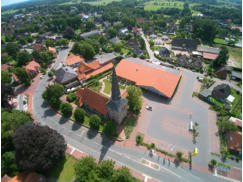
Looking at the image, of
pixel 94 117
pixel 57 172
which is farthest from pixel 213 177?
pixel 57 172

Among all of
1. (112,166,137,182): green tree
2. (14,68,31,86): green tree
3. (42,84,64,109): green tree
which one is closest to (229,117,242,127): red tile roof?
(112,166,137,182): green tree

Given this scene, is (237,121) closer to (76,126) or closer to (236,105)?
(236,105)

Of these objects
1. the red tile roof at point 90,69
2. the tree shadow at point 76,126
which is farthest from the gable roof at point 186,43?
the tree shadow at point 76,126

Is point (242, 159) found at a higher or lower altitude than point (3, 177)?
lower

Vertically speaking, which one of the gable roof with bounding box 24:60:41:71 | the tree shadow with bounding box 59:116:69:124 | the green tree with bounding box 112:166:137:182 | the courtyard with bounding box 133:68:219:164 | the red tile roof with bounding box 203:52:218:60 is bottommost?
the courtyard with bounding box 133:68:219:164

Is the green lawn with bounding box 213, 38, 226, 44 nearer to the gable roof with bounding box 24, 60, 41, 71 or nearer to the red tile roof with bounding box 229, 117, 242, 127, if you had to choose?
the red tile roof with bounding box 229, 117, 242, 127

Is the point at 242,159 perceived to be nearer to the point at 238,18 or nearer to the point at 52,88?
the point at 52,88

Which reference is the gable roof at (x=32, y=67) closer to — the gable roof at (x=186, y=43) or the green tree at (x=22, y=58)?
the green tree at (x=22, y=58)
